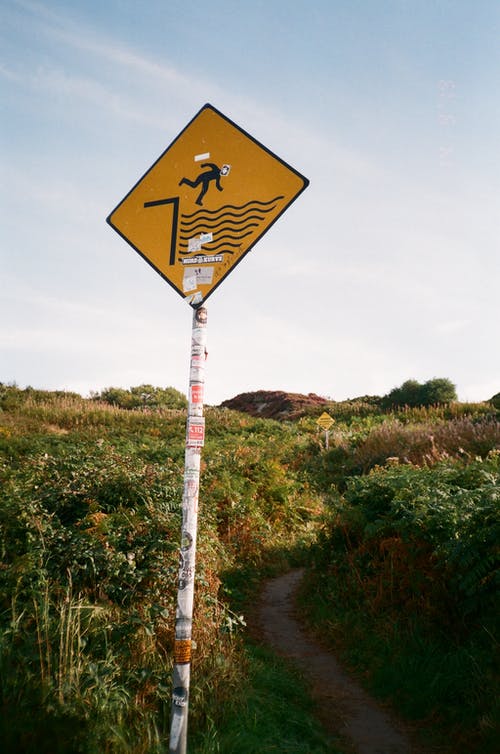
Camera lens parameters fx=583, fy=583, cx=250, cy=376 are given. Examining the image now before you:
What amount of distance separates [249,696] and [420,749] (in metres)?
1.54

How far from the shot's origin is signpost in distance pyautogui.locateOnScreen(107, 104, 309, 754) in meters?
3.92

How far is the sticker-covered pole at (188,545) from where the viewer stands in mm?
3727

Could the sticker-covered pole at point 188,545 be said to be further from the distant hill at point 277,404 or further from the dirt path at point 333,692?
the distant hill at point 277,404

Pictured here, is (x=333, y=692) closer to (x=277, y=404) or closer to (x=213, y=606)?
(x=213, y=606)

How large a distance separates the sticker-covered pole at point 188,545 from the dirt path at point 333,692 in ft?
7.09

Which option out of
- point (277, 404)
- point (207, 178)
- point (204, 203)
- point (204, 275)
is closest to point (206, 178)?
point (207, 178)

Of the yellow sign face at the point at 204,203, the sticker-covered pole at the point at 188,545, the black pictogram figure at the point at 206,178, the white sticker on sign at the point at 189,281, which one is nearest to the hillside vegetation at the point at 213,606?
the sticker-covered pole at the point at 188,545

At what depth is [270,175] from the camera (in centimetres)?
407

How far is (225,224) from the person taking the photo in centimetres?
414

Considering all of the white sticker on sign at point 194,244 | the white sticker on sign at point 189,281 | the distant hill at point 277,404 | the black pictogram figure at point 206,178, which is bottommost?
the white sticker on sign at point 189,281

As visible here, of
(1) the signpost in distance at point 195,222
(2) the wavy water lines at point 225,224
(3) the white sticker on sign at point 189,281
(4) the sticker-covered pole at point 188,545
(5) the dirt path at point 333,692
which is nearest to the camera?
(4) the sticker-covered pole at point 188,545

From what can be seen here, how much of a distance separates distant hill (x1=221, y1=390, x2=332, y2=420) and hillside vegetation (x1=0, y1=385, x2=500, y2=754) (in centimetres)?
2803

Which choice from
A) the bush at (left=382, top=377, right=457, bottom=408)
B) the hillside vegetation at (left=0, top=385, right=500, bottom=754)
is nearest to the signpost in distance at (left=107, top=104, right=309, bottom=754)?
the hillside vegetation at (left=0, top=385, right=500, bottom=754)

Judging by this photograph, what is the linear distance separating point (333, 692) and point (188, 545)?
3.25 metres
